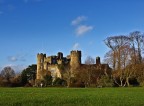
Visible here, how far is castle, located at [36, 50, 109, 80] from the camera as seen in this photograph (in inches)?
4456

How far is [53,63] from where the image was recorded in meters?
129

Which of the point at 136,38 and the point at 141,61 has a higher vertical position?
the point at 136,38

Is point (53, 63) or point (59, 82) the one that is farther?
point (53, 63)

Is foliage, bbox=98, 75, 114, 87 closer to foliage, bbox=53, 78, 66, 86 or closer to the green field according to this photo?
foliage, bbox=53, 78, 66, 86

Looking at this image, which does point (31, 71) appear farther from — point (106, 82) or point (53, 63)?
point (106, 82)

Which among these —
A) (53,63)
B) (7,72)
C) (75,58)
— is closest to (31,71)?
(53,63)

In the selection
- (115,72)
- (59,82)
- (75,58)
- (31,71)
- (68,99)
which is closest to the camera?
(68,99)

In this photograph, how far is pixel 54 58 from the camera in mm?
134000

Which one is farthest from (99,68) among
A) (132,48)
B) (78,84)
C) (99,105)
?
(99,105)

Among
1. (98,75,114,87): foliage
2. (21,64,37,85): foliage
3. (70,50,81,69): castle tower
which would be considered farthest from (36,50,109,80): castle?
(98,75,114,87): foliage

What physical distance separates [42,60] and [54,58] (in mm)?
4915

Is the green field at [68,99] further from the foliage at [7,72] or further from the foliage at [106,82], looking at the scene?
the foliage at [7,72]

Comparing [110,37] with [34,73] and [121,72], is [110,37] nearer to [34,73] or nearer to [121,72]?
[121,72]

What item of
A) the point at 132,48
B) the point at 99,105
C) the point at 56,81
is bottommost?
the point at 99,105
